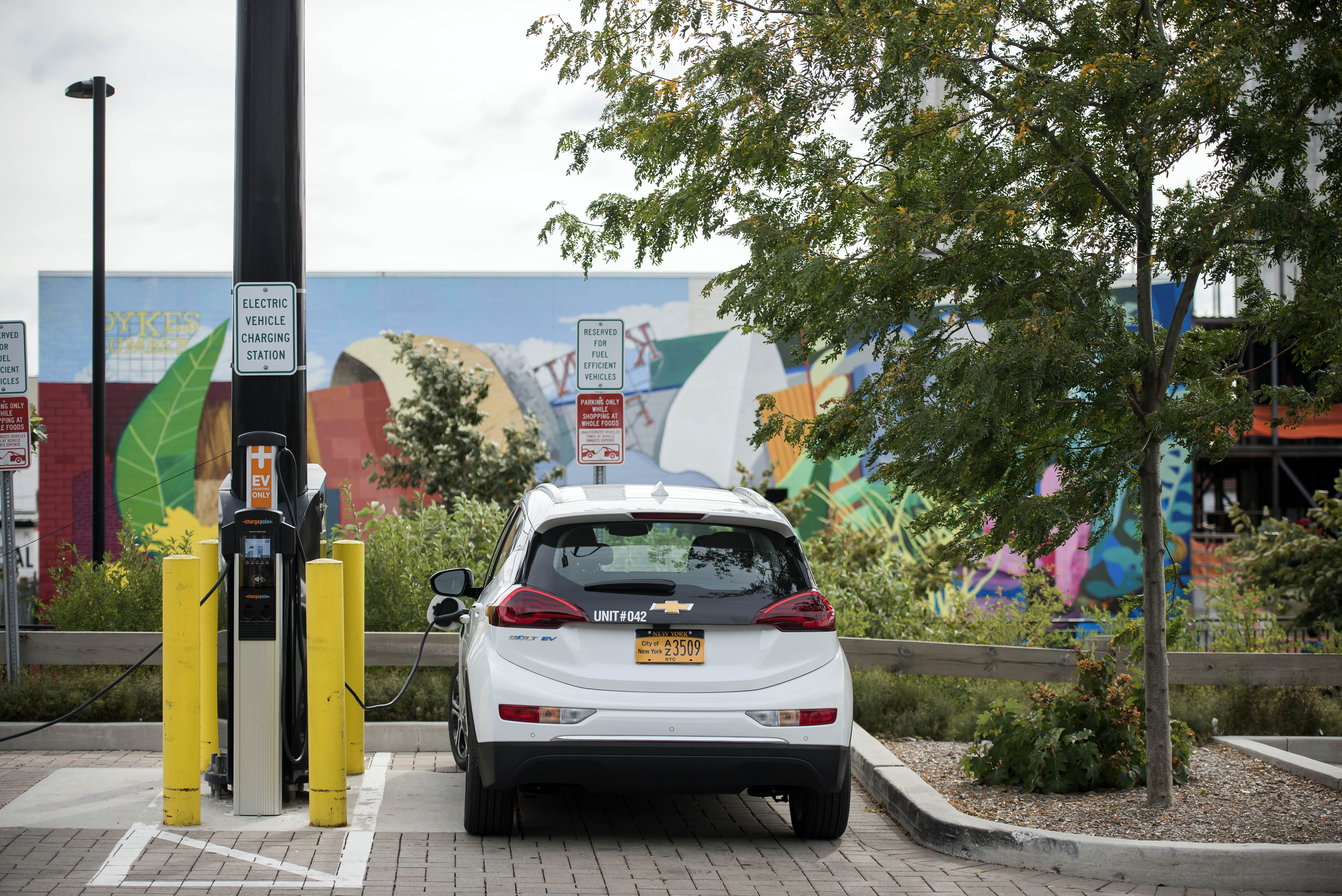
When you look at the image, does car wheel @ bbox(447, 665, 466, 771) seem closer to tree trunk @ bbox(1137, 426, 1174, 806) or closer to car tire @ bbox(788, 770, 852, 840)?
car tire @ bbox(788, 770, 852, 840)

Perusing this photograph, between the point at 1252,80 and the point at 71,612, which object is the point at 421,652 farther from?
the point at 1252,80

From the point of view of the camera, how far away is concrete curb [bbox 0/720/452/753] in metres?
7.98

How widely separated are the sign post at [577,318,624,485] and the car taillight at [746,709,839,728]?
12.4ft

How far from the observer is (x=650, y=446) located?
69.7ft

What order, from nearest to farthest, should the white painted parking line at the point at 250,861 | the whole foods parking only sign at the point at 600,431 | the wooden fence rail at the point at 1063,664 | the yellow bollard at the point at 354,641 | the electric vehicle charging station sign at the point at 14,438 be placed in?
the white painted parking line at the point at 250,861 → the yellow bollard at the point at 354,641 → the wooden fence rail at the point at 1063,664 → the whole foods parking only sign at the point at 600,431 → the electric vehicle charging station sign at the point at 14,438

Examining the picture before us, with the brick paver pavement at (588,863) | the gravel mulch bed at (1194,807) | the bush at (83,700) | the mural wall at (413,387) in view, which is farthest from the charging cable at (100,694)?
the mural wall at (413,387)

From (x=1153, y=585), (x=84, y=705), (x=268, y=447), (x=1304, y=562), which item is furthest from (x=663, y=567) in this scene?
(x=1304, y=562)

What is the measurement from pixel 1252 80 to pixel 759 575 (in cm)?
410

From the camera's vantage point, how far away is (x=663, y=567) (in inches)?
224

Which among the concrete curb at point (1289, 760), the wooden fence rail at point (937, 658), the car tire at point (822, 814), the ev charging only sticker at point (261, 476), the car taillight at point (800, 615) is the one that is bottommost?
the concrete curb at point (1289, 760)

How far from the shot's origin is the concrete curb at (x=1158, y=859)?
17.7 feet

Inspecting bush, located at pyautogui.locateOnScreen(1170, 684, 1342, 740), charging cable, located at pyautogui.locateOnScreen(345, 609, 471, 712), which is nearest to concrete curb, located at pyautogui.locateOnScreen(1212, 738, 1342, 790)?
bush, located at pyautogui.locateOnScreen(1170, 684, 1342, 740)

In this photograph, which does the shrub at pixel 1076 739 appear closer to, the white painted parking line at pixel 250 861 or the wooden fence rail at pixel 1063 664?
the wooden fence rail at pixel 1063 664

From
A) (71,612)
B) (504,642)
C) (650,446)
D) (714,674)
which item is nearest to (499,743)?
(504,642)
